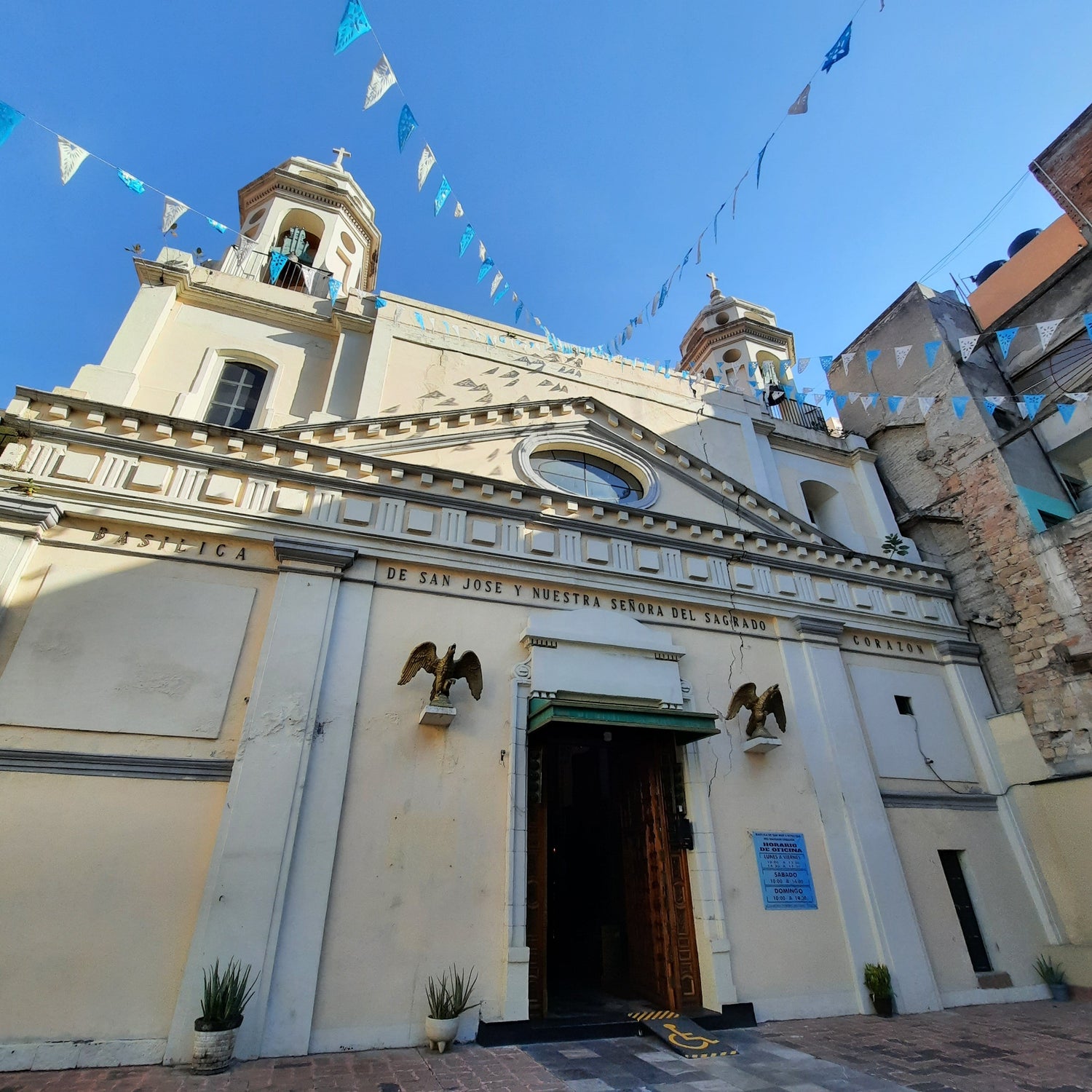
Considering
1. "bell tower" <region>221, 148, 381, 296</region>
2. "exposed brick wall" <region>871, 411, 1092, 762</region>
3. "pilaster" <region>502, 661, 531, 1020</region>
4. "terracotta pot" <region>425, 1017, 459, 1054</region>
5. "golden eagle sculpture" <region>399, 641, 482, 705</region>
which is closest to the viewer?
"terracotta pot" <region>425, 1017, 459, 1054</region>

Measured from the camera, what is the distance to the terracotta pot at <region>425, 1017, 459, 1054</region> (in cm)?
667

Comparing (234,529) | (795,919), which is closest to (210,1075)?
(234,529)

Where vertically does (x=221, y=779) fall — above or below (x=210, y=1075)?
above

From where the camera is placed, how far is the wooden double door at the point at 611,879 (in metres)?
8.43

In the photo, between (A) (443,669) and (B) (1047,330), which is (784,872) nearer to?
(A) (443,669)

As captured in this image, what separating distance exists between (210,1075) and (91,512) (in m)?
6.42

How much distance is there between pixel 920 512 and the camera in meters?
14.5

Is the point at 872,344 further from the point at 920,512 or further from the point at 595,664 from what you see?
the point at 595,664

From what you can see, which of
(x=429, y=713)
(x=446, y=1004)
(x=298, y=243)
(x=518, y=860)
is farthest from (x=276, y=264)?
(x=446, y=1004)

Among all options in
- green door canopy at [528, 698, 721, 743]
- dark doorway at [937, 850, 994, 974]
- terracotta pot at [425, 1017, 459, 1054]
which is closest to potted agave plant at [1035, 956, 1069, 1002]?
dark doorway at [937, 850, 994, 974]

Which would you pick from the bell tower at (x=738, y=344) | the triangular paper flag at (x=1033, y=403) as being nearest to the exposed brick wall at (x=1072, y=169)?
the triangular paper flag at (x=1033, y=403)

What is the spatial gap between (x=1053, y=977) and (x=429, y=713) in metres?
10.4

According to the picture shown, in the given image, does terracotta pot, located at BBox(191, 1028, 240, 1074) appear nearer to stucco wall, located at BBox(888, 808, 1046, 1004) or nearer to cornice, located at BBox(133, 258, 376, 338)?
stucco wall, located at BBox(888, 808, 1046, 1004)

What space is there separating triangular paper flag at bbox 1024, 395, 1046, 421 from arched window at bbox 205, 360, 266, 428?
1570cm
